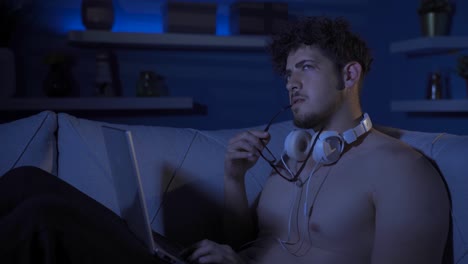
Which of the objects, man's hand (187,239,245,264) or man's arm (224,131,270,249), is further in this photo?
man's arm (224,131,270,249)

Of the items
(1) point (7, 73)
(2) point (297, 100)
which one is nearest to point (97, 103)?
(1) point (7, 73)

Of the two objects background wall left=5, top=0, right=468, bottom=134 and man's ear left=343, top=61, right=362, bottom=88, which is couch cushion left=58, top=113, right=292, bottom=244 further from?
background wall left=5, top=0, right=468, bottom=134

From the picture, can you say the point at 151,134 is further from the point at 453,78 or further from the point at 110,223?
the point at 453,78

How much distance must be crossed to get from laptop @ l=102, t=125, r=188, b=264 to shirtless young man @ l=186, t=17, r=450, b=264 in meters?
0.17

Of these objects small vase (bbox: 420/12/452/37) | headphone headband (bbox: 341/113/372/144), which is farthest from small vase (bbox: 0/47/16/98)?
small vase (bbox: 420/12/452/37)

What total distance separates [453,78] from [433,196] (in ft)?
6.88

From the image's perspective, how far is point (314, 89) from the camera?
1.52 metres

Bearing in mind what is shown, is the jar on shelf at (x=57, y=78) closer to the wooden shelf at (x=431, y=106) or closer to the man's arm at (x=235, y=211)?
the man's arm at (x=235, y=211)

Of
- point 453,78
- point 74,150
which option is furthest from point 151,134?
point 453,78

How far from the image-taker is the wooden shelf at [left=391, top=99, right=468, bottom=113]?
277cm

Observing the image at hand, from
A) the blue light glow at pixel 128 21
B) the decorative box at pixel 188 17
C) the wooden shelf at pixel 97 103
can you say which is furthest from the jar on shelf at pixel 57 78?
the decorative box at pixel 188 17

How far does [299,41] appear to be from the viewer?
5.26 feet

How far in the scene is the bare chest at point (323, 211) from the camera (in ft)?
4.26

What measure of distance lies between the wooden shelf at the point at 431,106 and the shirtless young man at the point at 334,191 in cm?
135
